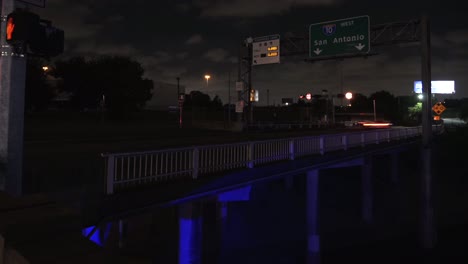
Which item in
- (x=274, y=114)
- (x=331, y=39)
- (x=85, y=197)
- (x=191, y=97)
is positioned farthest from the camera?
(x=191, y=97)

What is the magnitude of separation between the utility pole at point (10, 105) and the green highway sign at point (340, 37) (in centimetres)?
1921

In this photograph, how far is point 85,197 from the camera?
6.77 metres

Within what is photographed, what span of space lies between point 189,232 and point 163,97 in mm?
69834

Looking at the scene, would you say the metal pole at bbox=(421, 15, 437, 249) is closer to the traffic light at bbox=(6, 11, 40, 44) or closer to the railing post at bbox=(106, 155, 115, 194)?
the railing post at bbox=(106, 155, 115, 194)

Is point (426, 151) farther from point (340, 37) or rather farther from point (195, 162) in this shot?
point (195, 162)

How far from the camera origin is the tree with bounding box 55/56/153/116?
51.5 meters

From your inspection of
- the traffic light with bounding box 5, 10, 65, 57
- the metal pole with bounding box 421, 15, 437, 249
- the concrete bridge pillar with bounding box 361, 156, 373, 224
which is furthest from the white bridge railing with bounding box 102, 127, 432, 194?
the concrete bridge pillar with bounding box 361, 156, 373, 224

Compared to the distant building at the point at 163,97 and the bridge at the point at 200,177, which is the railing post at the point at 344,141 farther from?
the distant building at the point at 163,97

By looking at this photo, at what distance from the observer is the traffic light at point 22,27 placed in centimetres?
539

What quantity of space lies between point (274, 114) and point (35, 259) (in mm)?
46859

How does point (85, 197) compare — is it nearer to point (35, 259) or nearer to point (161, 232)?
point (35, 259)

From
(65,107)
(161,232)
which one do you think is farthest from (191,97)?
(161,232)

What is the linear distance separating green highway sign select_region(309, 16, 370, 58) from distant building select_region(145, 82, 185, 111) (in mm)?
55117

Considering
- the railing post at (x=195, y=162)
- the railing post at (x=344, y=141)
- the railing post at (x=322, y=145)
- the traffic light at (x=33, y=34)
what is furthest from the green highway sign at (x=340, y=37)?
the traffic light at (x=33, y=34)
